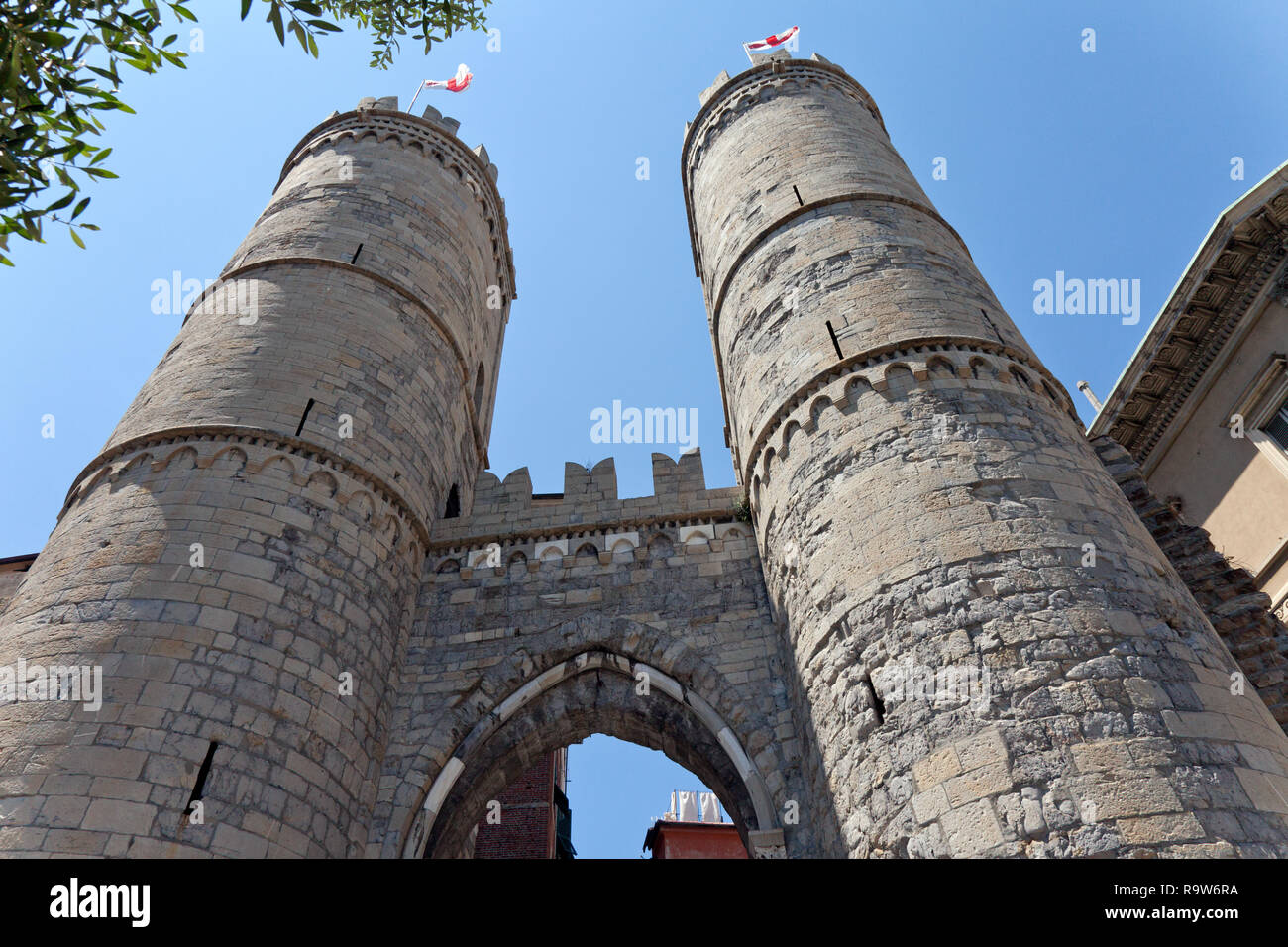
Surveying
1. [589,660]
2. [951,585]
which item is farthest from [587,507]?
[951,585]

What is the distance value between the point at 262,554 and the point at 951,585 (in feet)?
17.7

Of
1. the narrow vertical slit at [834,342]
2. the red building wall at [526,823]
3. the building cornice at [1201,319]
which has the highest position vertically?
the building cornice at [1201,319]

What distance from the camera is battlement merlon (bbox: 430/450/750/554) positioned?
382 inches

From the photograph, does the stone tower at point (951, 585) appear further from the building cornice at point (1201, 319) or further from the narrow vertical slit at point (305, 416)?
the narrow vertical slit at point (305, 416)

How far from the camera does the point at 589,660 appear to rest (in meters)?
8.50

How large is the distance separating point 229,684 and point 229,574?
0.97 metres

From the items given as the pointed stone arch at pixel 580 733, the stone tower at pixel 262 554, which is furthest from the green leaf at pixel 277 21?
the pointed stone arch at pixel 580 733

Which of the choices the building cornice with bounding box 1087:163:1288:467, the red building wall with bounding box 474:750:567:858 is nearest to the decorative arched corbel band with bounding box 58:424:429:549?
the red building wall with bounding box 474:750:567:858

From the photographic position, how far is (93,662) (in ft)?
21.2

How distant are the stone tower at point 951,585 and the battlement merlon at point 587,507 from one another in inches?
22.8

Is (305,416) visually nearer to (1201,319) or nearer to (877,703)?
(877,703)

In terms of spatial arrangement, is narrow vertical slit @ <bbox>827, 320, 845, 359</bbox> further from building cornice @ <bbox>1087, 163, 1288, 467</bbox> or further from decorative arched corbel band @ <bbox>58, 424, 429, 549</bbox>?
building cornice @ <bbox>1087, 163, 1288, 467</bbox>

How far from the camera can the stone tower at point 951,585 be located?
5.01 m

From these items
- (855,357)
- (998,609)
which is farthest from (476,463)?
(998,609)
